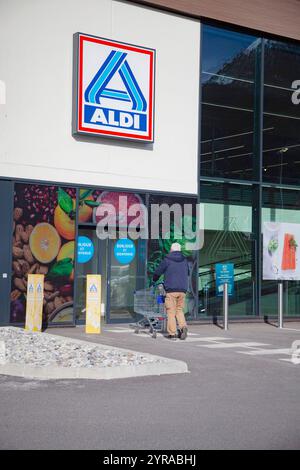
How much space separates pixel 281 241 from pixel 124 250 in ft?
16.4

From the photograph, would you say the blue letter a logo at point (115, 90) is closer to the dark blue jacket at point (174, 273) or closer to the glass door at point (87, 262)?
the glass door at point (87, 262)

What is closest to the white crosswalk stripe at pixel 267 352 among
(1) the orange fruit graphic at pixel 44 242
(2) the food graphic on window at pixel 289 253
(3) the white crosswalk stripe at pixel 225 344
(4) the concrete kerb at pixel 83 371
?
(3) the white crosswalk stripe at pixel 225 344

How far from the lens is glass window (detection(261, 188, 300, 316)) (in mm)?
20922

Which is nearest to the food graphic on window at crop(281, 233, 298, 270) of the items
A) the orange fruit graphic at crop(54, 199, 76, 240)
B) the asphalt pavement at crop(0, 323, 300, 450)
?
the orange fruit graphic at crop(54, 199, 76, 240)

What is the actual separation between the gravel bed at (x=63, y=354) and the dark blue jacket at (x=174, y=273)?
8.54ft

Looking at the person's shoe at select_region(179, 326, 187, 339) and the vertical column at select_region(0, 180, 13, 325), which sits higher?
the vertical column at select_region(0, 180, 13, 325)

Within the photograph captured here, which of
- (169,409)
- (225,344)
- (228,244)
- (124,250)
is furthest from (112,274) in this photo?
(169,409)

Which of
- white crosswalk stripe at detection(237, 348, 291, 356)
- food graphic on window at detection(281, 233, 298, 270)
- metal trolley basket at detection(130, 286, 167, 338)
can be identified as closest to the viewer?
white crosswalk stripe at detection(237, 348, 291, 356)

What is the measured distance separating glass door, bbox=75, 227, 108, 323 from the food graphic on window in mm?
5551

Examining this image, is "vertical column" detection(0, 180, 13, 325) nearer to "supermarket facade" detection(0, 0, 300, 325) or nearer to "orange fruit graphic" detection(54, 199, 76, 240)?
"supermarket facade" detection(0, 0, 300, 325)

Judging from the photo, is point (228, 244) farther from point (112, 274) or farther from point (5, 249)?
point (5, 249)

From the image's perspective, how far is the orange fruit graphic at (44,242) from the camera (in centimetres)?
1697

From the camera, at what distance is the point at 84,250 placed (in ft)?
59.3

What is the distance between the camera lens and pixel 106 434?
6.47 metres
